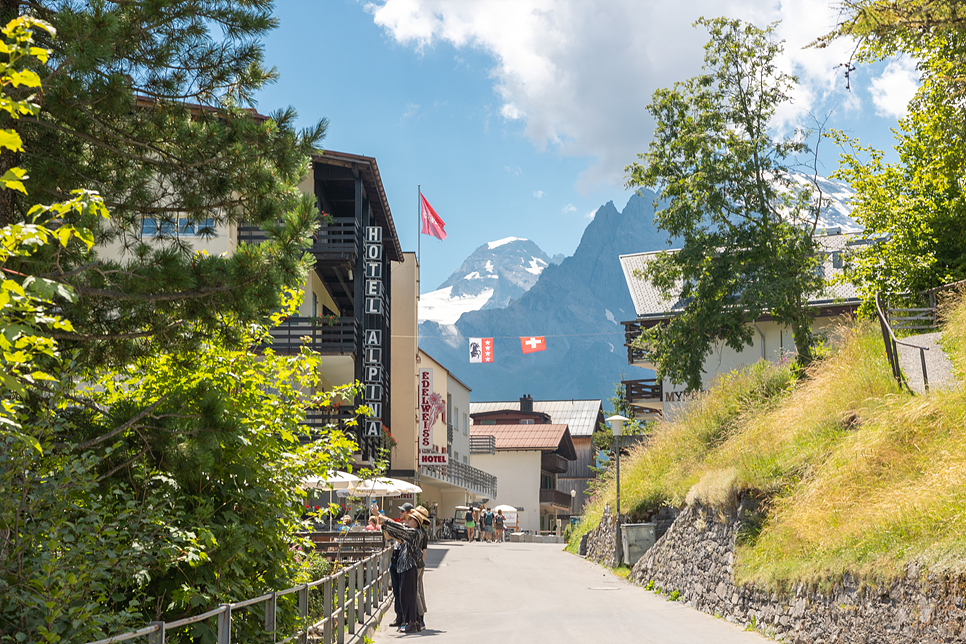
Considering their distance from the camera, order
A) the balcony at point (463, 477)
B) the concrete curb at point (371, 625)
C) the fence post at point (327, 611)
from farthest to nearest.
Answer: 1. the balcony at point (463, 477)
2. the concrete curb at point (371, 625)
3. the fence post at point (327, 611)

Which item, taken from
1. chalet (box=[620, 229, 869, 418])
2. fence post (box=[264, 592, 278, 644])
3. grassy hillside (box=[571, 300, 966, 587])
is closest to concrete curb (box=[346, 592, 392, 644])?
fence post (box=[264, 592, 278, 644])

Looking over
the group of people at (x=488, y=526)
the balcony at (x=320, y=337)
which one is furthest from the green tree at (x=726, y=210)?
the group of people at (x=488, y=526)

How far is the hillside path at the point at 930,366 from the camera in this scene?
11434 millimetres

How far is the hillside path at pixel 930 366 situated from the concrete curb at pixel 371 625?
25.8 ft

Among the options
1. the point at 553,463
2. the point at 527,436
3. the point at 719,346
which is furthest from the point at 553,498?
the point at 719,346

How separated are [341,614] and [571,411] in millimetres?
71135

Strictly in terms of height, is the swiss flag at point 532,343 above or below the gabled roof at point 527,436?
above

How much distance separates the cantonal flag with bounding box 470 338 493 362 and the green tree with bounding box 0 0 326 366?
44.6 meters

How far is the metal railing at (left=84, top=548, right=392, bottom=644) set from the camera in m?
4.69

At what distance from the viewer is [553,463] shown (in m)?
66.3

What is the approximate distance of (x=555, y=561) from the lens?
2420cm

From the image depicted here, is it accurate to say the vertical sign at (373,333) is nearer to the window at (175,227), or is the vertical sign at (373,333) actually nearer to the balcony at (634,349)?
the balcony at (634,349)

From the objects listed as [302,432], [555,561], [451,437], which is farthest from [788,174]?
[451,437]

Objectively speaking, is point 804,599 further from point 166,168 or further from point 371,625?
point 166,168
